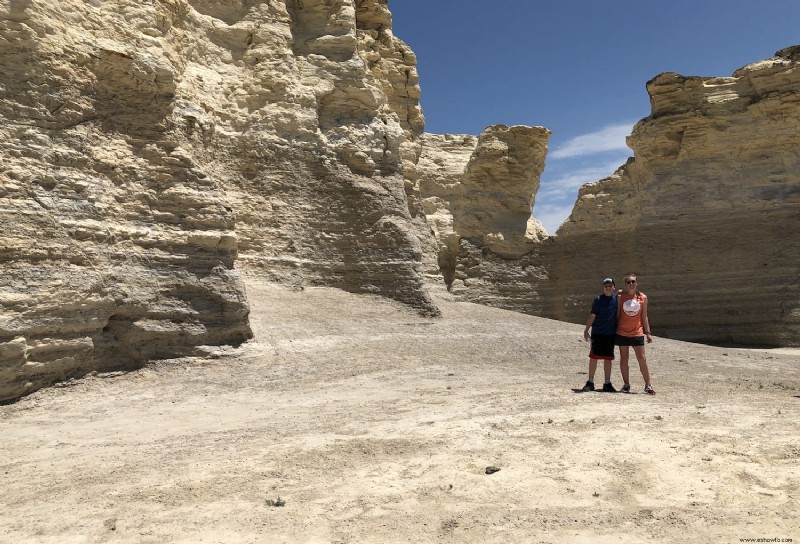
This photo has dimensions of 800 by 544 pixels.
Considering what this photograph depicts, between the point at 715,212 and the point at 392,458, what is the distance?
58.1 ft

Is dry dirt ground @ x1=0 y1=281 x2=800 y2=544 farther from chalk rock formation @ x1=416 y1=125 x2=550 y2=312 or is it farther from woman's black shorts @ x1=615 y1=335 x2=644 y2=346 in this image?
chalk rock formation @ x1=416 y1=125 x2=550 y2=312

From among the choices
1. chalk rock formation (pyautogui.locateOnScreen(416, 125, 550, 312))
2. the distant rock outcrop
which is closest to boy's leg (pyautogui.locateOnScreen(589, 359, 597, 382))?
the distant rock outcrop

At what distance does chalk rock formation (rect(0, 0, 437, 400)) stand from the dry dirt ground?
857mm

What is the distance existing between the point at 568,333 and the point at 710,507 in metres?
11.1

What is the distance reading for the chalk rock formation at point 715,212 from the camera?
1819 centimetres

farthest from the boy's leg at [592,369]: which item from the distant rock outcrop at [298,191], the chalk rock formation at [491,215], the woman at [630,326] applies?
the chalk rock formation at [491,215]

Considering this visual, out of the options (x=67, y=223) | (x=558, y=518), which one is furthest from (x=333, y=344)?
(x=558, y=518)

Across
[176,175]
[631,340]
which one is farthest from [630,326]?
[176,175]

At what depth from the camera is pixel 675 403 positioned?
622 cm

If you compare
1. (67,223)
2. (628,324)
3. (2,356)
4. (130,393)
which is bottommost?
(130,393)

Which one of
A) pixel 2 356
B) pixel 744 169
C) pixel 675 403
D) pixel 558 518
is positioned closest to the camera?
pixel 558 518

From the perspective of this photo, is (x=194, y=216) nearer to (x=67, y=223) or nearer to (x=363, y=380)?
(x=67, y=223)

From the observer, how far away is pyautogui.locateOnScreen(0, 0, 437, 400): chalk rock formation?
8125mm

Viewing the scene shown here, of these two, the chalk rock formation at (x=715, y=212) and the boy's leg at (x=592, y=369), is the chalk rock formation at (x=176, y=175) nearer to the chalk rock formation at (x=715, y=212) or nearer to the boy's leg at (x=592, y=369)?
the boy's leg at (x=592, y=369)
